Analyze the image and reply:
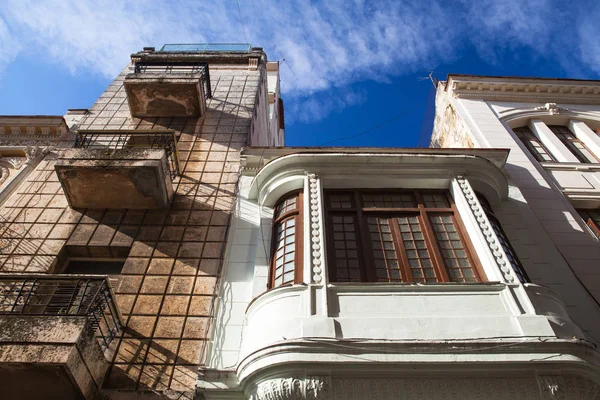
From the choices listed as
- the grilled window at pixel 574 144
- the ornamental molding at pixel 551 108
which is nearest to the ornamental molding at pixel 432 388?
the grilled window at pixel 574 144

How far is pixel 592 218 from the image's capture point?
1109 centimetres

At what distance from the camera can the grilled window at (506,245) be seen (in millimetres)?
7746

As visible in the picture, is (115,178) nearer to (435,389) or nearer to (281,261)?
A: (281,261)

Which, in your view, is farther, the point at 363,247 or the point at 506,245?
the point at 506,245

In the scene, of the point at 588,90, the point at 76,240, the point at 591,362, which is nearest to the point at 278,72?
the point at 588,90

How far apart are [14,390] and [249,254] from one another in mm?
4324

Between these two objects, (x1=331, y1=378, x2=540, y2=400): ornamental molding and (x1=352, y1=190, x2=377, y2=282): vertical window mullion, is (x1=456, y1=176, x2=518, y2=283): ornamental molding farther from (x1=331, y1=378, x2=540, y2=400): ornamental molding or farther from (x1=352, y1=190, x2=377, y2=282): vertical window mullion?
(x1=352, y1=190, x2=377, y2=282): vertical window mullion

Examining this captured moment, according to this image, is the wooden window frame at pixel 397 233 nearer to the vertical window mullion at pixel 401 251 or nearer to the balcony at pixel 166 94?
the vertical window mullion at pixel 401 251

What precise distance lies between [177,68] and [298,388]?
12382 mm

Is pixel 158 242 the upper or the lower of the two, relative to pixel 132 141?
lower

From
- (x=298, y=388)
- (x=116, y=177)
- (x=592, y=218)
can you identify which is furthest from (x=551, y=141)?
(x=116, y=177)

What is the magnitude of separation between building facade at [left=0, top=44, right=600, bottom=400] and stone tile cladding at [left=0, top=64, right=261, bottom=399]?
1.6 inches

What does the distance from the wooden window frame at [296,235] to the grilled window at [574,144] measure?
9542mm

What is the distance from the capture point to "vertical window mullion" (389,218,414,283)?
7.47 meters
